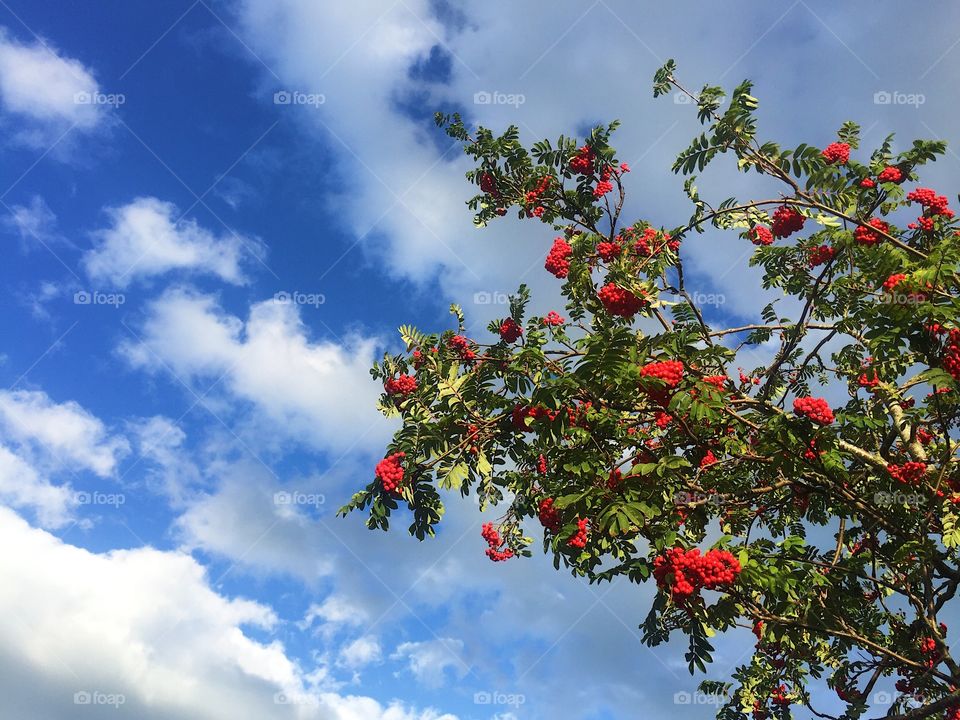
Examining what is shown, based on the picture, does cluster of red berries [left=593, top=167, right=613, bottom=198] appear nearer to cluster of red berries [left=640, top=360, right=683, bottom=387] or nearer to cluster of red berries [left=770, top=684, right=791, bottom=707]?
cluster of red berries [left=640, top=360, right=683, bottom=387]

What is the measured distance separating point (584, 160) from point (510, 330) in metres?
2.34

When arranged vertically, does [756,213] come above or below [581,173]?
below

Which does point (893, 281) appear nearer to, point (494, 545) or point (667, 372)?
point (667, 372)

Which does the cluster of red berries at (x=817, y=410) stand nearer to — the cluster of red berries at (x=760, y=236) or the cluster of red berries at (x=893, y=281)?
the cluster of red berries at (x=893, y=281)

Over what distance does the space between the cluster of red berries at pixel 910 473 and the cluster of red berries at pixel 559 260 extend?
3801 millimetres

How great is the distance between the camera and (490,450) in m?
6.45

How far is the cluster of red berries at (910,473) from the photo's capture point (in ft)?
18.8

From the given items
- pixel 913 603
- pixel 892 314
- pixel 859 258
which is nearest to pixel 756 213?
pixel 859 258

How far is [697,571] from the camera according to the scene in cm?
461

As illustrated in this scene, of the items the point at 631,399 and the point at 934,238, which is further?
the point at 934,238

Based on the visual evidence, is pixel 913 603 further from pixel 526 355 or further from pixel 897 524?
pixel 526 355

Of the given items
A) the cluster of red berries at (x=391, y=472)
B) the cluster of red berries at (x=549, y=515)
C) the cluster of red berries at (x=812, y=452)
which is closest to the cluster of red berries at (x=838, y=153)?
the cluster of red berries at (x=812, y=452)

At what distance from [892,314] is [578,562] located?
3408 millimetres

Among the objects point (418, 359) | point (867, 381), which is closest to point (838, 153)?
point (867, 381)
